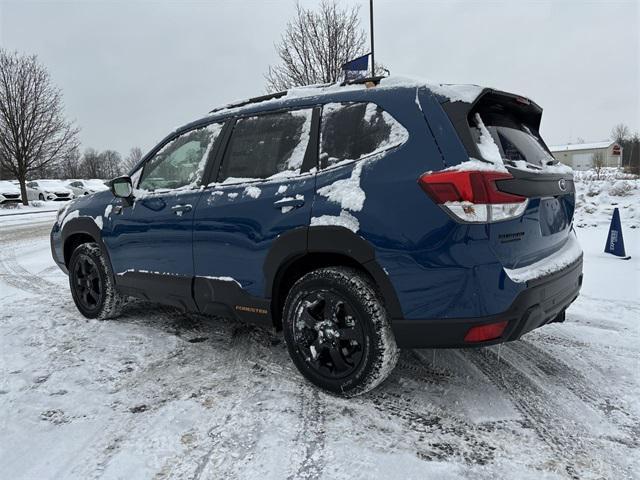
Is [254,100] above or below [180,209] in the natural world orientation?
above

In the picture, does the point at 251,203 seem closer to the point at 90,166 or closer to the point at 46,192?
the point at 46,192

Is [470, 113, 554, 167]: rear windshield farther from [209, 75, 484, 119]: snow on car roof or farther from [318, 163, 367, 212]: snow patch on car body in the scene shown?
[318, 163, 367, 212]: snow patch on car body

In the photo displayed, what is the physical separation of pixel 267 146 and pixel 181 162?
969 millimetres

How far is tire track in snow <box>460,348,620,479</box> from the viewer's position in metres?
2.14

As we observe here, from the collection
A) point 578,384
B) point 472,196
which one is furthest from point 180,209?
point 578,384

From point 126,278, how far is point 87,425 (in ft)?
5.70

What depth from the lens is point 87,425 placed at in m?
2.52

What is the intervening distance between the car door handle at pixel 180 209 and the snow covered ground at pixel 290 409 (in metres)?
1.10

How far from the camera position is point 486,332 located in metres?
2.35

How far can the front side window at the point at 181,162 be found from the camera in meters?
3.56

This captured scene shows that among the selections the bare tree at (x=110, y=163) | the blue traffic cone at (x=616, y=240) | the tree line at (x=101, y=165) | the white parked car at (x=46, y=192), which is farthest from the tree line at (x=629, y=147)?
the bare tree at (x=110, y=163)

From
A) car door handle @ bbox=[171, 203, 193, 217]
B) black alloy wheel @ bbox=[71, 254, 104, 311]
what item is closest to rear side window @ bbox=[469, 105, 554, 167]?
car door handle @ bbox=[171, 203, 193, 217]

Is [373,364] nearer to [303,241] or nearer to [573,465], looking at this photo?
[303,241]

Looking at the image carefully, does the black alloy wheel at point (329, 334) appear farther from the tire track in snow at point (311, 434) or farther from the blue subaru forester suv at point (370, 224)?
the tire track in snow at point (311, 434)
